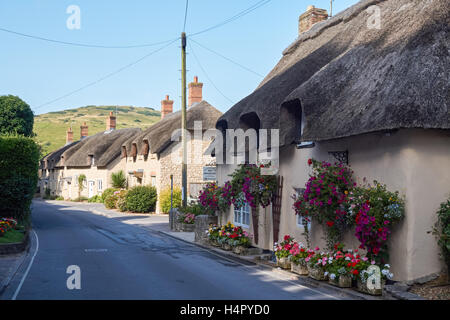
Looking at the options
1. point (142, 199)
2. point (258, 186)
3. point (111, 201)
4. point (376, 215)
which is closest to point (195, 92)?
point (142, 199)

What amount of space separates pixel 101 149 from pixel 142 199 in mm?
15372

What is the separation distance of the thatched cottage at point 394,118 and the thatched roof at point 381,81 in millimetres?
18

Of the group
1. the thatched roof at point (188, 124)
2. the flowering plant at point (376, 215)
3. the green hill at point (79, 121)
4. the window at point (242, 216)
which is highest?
the green hill at point (79, 121)

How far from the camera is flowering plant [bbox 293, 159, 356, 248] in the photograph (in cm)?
990

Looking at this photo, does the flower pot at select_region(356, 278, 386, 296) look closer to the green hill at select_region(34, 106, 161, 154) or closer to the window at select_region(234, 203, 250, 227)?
the window at select_region(234, 203, 250, 227)

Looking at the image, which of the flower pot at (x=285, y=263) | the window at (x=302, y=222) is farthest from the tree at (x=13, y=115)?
the flower pot at (x=285, y=263)

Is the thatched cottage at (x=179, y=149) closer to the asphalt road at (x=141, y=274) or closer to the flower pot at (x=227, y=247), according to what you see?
the asphalt road at (x=141, y=274)

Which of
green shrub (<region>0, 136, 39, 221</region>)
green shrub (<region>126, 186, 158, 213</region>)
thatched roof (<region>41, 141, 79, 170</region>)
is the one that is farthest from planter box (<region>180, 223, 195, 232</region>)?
thatched roof (<region>41, 141, 79, 170</region>)

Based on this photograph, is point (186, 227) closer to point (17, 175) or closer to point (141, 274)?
point (17, 175)

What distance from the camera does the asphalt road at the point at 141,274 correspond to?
8.92 m

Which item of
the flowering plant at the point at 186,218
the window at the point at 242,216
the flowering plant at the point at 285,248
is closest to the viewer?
the flowering plant at the point at 285,248

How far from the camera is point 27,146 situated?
20.9 metres

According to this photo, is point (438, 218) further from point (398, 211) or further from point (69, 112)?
point (69, 112)

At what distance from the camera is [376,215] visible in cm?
882
